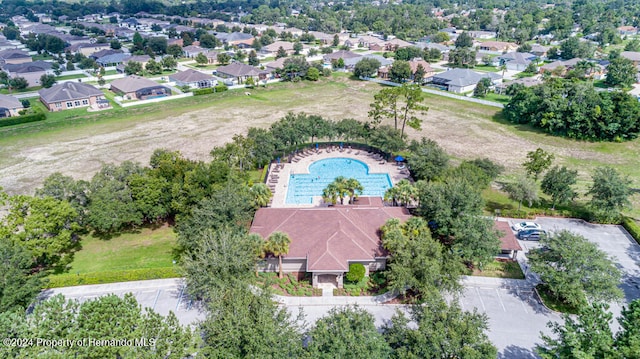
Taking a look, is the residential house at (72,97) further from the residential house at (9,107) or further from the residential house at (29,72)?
the residential house at (29,72)

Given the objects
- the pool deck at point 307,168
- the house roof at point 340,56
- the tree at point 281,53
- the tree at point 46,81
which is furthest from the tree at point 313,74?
the tree at point 46,81

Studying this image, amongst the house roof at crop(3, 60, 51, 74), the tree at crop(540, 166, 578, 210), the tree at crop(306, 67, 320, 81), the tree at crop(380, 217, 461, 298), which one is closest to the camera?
the tree at crop(380, 217, 461, 298)

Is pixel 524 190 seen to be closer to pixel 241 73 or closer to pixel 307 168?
pixel 307 168

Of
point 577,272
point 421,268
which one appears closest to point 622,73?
point 577,272

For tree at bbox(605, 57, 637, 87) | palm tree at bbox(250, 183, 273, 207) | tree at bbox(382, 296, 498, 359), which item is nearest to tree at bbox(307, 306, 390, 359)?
tree at bbox(382, 296, 498, 359)

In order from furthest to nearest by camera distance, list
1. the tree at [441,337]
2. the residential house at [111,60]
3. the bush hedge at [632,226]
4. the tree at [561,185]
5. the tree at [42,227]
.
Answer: the residential house at [111,60] < the tree at [561,185] < the bush hedge at [632,226] < the tree at [42,227] < the tree at [441,337]

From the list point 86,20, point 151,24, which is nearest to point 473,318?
point 151,24

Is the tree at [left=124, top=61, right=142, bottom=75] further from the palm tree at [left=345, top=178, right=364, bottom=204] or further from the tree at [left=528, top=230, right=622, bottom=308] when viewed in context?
the tree at [left=528, top=230, right=622, bottom=308]
